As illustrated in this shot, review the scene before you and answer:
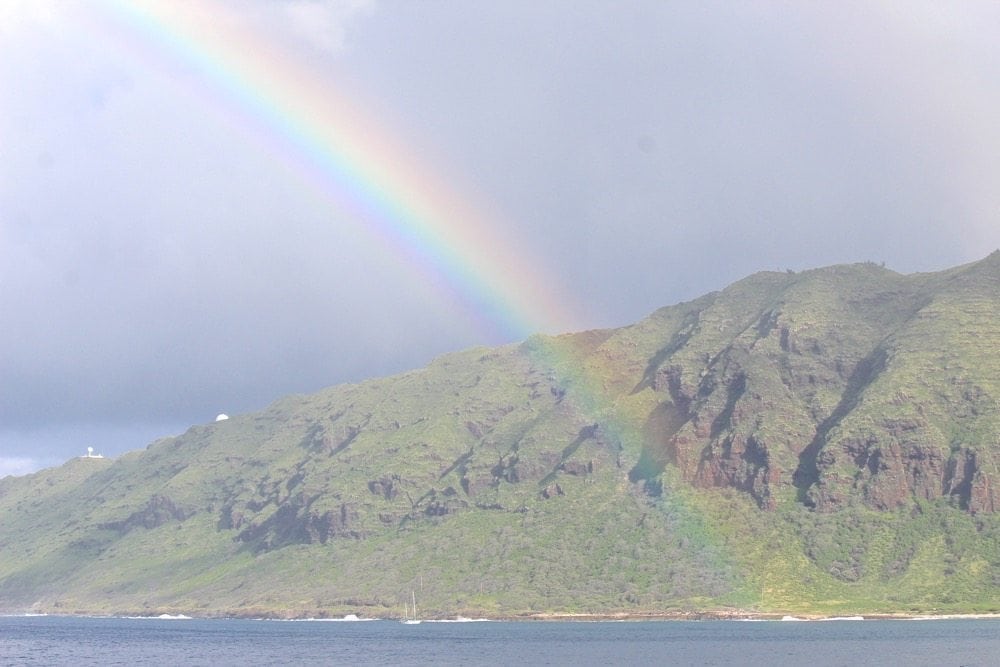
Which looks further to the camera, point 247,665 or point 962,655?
point 247,665

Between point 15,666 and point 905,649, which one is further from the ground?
point 15,666

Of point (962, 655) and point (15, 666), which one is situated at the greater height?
point (15, 666)

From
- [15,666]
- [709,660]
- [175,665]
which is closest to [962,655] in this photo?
[709,660]

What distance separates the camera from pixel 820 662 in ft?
583

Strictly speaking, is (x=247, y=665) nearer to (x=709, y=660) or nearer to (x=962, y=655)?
(x=709, y=660)

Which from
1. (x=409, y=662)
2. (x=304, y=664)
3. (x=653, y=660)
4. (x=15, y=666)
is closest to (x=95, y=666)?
(x=15, y=666)

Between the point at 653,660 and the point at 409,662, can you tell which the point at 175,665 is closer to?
the point at 409,662

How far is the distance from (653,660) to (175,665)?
70.9 metres

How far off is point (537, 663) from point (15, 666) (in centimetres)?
7739

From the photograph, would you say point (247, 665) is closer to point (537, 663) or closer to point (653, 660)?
point (537, 663)

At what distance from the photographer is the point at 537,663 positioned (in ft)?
632

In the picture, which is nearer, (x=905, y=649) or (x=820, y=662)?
(x=820, y=662)

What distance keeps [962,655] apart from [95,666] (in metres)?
125

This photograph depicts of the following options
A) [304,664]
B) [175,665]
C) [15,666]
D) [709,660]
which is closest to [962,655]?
[709,660]
